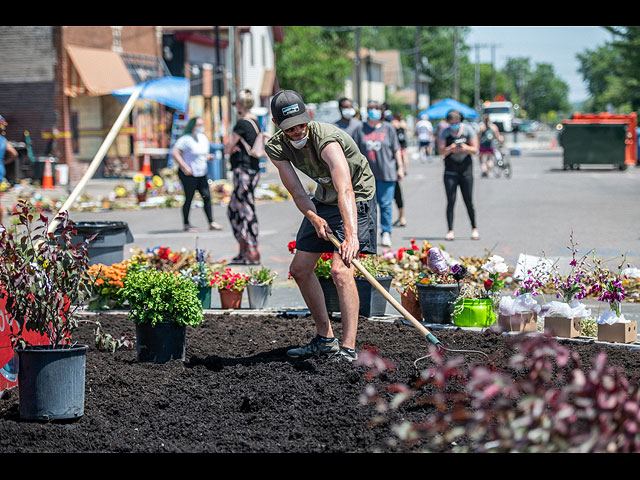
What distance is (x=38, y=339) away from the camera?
570 centimetres

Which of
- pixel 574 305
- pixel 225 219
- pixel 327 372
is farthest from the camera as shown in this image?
pixel 225 219

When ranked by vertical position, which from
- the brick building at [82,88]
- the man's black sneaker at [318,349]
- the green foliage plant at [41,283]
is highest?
the brick building at [82,88]

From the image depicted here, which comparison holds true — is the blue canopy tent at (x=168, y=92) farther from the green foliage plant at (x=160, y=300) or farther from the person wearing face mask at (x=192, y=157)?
the person wearing face mask at (x=192, y=157)

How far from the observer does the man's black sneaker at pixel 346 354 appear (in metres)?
6.31

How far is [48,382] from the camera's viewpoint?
203 inches

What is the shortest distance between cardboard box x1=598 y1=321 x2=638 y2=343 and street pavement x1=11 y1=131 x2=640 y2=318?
0.83 metres

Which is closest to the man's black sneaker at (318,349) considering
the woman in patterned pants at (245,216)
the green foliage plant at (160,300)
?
the green foliage plant at (160,300)

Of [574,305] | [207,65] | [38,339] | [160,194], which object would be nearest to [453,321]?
[574,305]

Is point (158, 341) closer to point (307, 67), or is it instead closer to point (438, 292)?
point (438, 292)

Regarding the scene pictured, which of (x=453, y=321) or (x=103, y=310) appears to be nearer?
(x=453, y=321)

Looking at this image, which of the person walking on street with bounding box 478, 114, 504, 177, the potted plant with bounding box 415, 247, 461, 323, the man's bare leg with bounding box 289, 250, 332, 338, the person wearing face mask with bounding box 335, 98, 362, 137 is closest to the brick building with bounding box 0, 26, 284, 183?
the person walking on street with bounding box 478, 114, 504, 177

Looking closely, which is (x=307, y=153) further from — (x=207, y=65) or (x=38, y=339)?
(x=207, y=65)

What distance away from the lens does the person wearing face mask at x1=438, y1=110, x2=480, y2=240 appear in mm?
13406
